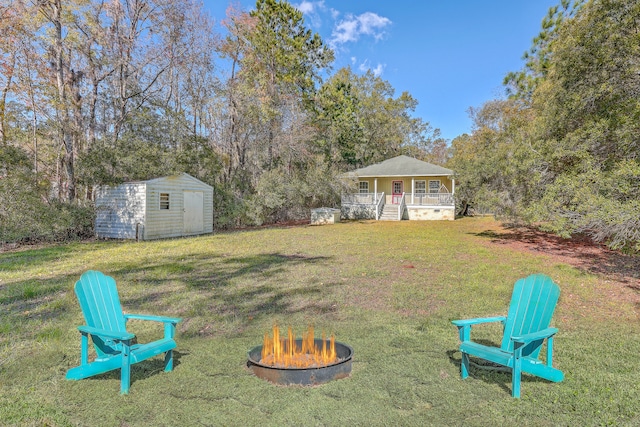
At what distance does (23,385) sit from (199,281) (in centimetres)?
366

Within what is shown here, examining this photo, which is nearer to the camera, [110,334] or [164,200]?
[110,334]

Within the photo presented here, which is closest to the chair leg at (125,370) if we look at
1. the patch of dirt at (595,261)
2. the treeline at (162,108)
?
the patch of dirt at (595,261)

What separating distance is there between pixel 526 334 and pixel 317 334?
2.20 meters

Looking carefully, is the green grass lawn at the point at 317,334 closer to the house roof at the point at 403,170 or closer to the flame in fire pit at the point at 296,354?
the flame in fire pit at the point at 296,354

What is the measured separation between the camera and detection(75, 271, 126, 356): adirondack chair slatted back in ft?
→ 9.70

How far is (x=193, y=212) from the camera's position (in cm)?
1517

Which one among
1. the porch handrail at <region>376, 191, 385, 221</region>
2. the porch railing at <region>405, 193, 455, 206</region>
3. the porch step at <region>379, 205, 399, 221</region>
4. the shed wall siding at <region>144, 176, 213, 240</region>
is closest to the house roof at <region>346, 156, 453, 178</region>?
the porch railing at <region>405, 193, 455, 206</region>

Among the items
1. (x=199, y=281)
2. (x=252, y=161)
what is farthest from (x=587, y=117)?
(x=252, y=161)

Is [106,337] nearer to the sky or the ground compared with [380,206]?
nearer to the ground

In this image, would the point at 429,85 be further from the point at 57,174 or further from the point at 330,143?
the point at 57,174

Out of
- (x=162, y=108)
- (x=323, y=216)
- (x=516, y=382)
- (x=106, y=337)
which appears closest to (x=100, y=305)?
(x=106, y=337)

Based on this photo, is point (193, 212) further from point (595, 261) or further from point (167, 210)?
point (595, 261)

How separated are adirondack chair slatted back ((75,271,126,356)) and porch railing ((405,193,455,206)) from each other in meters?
22.9

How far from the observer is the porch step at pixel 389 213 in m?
23.7
